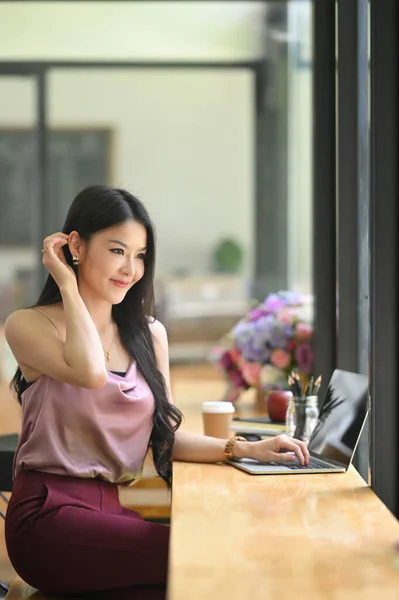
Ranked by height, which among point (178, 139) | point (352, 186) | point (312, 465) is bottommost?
point (312, 465)

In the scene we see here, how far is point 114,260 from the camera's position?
2.31 m

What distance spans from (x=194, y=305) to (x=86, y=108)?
167 cm

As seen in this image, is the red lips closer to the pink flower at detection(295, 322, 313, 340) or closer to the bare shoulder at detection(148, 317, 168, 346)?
the bare shoulder at detection(148, 317, 168, 346)

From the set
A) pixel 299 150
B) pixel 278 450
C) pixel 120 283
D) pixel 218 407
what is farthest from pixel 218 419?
pixel 299 150

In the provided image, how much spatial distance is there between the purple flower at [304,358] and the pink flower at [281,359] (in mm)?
33

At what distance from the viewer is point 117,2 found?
7461 millimetres

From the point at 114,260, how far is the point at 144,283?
17cm

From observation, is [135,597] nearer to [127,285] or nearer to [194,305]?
[127,285]

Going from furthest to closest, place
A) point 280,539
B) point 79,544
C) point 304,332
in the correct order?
point 304,332, point 79,544, point 280,539

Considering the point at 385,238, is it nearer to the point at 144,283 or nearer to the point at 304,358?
the point at 144,283

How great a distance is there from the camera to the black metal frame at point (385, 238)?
213 cm

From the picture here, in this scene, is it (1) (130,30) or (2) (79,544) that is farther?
(1) (130,30)

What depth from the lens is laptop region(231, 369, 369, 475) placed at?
7.04ft

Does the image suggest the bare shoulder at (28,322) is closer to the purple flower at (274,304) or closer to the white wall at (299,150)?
the purple flower at (274,304)
